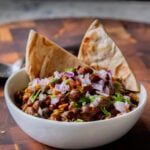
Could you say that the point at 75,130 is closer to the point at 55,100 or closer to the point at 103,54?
the point at 55,100

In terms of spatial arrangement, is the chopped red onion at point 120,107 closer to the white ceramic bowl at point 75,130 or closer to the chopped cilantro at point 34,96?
the white ceramic bowl at point 75,130

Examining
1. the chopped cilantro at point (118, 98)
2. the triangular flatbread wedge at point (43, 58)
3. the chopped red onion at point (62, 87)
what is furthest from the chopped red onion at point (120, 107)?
the triangular flatbread wedge at point (43, 58)

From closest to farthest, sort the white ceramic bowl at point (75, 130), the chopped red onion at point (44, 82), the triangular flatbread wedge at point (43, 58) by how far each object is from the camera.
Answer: the white ceramic bowl at point (75, 130)
the chopped red onion at point (44, 82)
the triangular flatbread wedge at point (43, 58)

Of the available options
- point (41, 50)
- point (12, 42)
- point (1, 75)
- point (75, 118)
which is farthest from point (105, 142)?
point (12, 42)

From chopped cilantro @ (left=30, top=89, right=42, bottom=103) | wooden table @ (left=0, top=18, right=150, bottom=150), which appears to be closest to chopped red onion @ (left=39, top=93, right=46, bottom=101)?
chopped cilantro @ (left=30, top=89, right=42, bottom=103)

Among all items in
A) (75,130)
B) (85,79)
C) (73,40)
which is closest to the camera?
(75,130)

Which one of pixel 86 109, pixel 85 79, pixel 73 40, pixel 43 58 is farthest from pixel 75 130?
pixel 73 40
